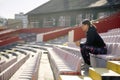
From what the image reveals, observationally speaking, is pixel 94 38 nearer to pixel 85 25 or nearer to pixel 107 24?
pixel 85 25

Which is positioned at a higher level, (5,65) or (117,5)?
(117,5)

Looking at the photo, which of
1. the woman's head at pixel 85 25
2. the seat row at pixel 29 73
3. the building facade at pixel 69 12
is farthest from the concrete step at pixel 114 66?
the building facade at pixel 69 12

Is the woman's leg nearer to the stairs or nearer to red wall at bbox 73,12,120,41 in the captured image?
the stairs

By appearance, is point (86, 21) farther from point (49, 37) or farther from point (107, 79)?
point (49, 37)

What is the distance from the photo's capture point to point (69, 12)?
1563 inches

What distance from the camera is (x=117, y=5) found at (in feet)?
102

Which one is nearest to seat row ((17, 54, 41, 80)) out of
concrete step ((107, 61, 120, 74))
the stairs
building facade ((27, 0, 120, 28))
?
the stairs

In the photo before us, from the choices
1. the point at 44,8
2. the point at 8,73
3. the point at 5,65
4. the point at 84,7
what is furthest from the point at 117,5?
the point at 8,73

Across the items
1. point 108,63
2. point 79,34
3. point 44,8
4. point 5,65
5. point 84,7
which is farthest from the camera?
point 44,8

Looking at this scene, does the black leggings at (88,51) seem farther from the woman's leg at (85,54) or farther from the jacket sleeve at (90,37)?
the jacket sleeve at (90,37)

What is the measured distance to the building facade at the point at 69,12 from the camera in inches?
1320

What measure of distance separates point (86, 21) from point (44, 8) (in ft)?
126

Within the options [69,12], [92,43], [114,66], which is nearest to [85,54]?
[92,43]

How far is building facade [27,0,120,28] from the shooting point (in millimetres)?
33531
